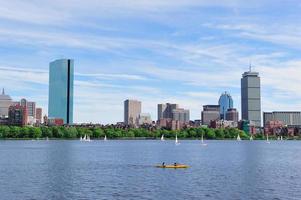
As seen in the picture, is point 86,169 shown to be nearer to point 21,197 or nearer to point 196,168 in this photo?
point 196,168

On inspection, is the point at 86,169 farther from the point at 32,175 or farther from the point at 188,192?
the point at 188,192

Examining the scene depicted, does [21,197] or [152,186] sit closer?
[21,197]

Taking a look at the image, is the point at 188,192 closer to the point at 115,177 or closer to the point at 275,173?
the point at 115,177

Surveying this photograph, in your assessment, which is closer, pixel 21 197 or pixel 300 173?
pixel 21 197

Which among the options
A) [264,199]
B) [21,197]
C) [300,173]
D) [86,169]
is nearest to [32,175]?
[86,169]

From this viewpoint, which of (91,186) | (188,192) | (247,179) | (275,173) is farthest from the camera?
(275,173)

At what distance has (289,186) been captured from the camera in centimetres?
8169

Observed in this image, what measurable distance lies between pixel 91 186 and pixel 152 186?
32.3 ft

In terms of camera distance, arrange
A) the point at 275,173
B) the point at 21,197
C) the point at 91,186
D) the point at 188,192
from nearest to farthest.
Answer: the point at 21,197
the point at 188,192
the point at 91,186
the point at 275,173

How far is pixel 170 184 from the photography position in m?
82.0

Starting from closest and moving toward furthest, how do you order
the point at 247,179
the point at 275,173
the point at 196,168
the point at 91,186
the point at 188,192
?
the point at 188,192, the point at 91,186, the point at 247,179, the point at 275,173, the point at 196,168

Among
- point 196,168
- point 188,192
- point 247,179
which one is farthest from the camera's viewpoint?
point 196,168

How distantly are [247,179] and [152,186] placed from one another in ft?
67.4

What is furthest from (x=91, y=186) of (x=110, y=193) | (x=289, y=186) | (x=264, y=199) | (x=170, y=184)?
(x=289, y=186)
